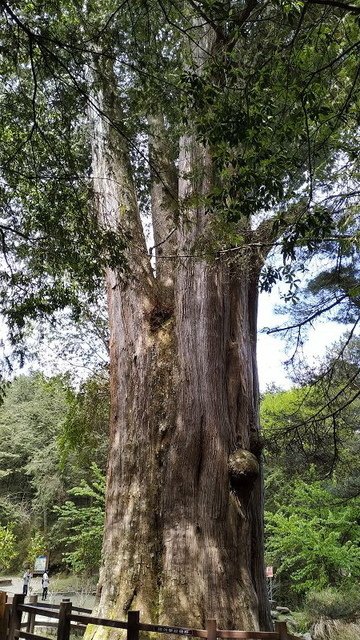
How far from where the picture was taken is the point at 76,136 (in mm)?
5691

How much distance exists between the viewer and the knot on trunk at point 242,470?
16.6ft

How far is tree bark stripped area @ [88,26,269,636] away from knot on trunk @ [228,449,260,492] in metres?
0.01

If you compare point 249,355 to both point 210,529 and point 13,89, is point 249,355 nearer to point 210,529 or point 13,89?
point 210,529

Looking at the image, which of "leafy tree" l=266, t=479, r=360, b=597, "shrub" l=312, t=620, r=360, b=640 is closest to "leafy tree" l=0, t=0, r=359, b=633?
"shrub" l=312, t=620, r=360, b=640

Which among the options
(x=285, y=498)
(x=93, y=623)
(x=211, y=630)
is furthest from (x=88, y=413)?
(x=285, y=498)

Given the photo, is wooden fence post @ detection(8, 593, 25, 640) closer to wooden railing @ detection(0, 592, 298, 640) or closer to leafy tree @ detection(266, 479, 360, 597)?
wooden railing @ detection(0, 592, 298, 640)

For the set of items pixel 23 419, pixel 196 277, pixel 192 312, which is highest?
pixel 23 419

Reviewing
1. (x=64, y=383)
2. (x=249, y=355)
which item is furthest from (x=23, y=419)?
(x=249, y=355)

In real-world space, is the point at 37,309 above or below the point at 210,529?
above

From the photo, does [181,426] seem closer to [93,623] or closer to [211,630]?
[93,623]

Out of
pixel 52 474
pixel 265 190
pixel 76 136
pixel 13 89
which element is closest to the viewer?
pixel 265 190

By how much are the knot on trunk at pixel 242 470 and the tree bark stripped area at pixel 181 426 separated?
13 mm

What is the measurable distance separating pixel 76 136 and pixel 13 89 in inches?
43.2

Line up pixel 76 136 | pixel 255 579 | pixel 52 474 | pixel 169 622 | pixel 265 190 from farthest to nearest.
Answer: pixel 52 474, pixel 76 136, pixel 255 579, pixel 169 622, pixel 265 190
